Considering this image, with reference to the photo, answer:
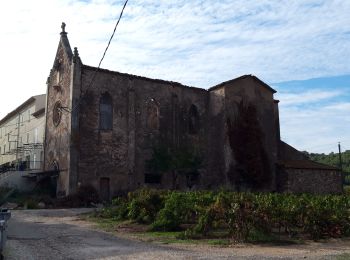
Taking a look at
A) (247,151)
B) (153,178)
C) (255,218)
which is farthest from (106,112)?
(255,218)

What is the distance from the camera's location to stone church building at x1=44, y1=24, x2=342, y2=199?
32.4 m

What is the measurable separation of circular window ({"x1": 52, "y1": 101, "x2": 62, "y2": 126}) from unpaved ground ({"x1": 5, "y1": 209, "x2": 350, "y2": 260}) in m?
18.4

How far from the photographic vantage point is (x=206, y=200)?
1719cm

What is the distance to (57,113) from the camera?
1406 inches

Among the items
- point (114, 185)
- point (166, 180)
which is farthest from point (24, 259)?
point (166, 180)

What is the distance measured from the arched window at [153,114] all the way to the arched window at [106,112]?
3.28 metres

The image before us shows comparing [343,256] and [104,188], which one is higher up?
[104,188]

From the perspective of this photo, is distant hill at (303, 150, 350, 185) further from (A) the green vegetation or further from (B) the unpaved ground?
(B) the unpaved ground

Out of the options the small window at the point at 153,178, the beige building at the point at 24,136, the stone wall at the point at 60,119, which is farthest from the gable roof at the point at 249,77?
the beige building at the point at 24,136

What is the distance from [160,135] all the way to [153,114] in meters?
1.82

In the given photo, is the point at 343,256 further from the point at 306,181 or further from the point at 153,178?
the point at 306,181

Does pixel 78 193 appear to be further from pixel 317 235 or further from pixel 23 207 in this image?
pixel 317 235

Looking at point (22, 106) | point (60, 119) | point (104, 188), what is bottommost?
point (104, 188)

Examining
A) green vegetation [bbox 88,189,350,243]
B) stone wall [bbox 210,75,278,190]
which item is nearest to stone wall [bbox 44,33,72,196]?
stone wall [bbox 210,75,278,190]
